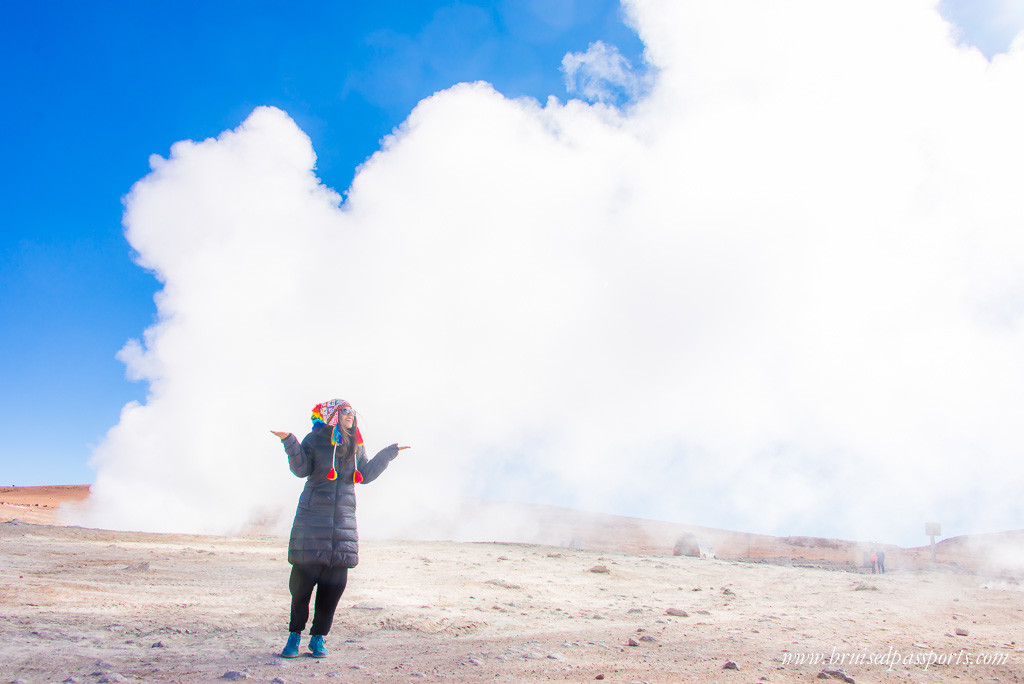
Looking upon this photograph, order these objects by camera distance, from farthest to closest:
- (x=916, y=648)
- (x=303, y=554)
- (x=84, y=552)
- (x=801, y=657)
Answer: (x=84, y=552)
(x=916, y=648)
(x=801, y=657)
(x=303, y=554)

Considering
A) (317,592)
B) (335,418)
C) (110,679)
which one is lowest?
(110,679)

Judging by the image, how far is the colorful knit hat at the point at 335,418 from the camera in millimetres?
5279

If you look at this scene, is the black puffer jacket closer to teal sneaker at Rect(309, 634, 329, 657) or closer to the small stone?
teal sneaker at Rect(309, 634, 329, 657)

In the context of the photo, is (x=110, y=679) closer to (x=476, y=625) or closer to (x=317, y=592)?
(x=317, y=592)

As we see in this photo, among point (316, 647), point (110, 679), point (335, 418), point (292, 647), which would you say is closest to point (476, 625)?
point (316, 647)

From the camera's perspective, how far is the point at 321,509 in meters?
5.10

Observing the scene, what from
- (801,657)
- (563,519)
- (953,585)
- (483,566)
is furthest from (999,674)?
(563,519)

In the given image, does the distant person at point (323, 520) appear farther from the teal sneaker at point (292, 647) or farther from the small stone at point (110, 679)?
the small stone at point (110, 679)

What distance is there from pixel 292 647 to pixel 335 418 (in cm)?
193

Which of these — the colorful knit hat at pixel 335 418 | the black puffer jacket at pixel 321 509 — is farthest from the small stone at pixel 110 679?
the colorful knit hat at pixel 335 418

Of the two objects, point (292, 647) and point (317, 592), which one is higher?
point (317, 592)

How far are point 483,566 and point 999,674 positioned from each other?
1091cm

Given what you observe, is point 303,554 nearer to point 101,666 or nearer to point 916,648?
point 101,666

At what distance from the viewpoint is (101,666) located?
178 inches
